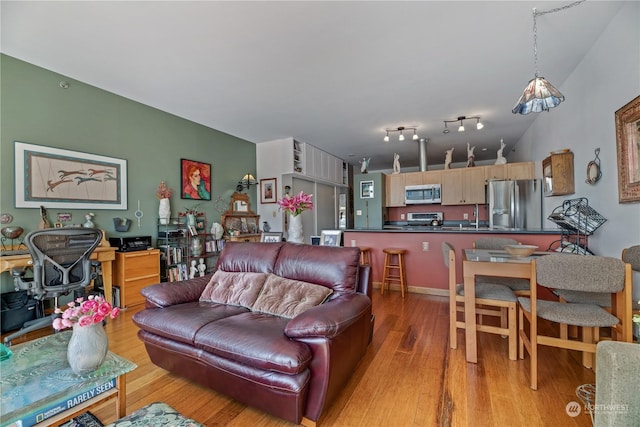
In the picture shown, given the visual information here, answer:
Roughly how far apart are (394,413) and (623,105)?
9.02ft

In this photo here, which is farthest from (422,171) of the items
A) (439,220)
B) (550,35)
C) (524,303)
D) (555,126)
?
(524,303)

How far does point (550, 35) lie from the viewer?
8.02 feet

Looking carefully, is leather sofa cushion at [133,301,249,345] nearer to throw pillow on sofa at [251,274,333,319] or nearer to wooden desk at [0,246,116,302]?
throw pillow on sofa at [251,274,333,319]

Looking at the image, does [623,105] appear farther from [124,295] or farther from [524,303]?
[124,295]

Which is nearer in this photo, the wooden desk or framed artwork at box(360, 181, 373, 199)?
the wooden desk

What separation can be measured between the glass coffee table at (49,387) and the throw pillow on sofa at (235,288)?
818 mm

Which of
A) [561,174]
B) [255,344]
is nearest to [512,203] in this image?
[561,174]

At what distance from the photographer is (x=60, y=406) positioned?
3.82 feet

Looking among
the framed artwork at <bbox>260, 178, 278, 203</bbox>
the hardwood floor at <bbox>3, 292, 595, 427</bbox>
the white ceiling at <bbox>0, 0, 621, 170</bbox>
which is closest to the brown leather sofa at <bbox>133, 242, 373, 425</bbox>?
the hardwood floor at <bbox>3, 292, 595, 427</bbox>

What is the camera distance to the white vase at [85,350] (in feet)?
4.31

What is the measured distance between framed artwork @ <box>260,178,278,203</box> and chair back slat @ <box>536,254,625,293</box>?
471cm

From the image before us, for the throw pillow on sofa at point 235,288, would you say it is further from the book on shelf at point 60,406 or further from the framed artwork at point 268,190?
the framed artwork at point 268,190

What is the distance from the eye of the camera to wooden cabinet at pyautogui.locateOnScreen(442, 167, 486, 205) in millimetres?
5455

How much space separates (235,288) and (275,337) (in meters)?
0.87
